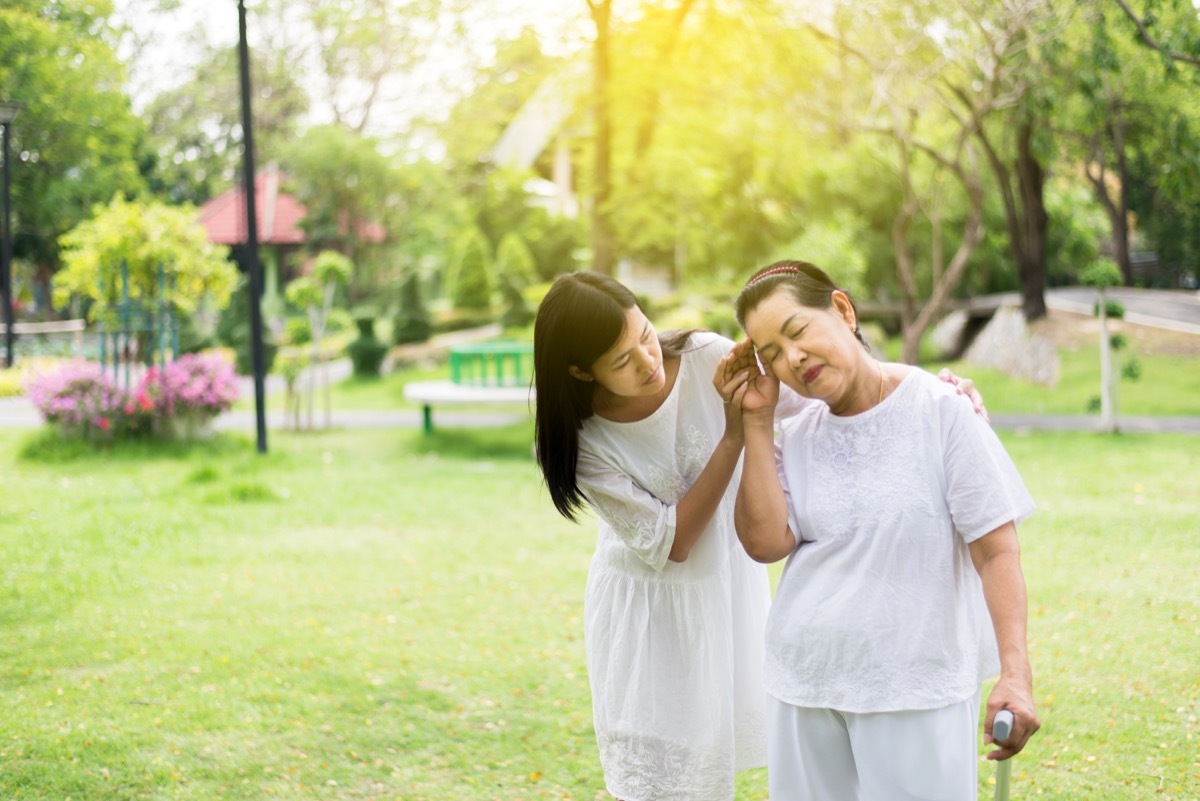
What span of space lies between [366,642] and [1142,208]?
70.0ft

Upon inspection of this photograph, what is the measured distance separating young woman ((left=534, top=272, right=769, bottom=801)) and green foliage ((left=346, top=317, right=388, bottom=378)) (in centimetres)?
1493

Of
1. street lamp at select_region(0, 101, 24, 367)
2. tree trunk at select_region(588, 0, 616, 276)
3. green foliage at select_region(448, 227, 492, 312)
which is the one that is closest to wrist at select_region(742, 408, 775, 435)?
street lamp at select_region(0, 101, 24, 367)

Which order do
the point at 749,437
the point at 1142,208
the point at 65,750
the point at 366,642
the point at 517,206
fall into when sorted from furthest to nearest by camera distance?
the point at 517,206
the point at 1142,208
the point at 366,642
the point at 65,750
the point at 749,437

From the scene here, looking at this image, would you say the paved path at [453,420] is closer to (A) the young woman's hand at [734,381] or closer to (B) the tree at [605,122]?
(B) the tree at [605,122]

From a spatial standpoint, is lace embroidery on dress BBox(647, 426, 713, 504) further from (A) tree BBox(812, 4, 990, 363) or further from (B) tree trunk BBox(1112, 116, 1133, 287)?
(B) tree trunk BBox(1112, 116, 1133, 287)

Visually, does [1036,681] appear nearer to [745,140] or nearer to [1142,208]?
[745,140]

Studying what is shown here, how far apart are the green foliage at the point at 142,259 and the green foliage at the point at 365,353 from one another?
5165 millimetres

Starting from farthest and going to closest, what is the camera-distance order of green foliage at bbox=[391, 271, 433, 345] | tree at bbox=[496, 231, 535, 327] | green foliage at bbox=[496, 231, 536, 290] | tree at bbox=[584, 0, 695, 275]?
1. green foliage at bbox=[496, 231, 536, 290]
2. tree at bbox=[496, 231, 535, 327]
3. green foliage at bbox=[391, 271, 433, 345]
4. tree at bbox=[584, 0, 695, 275]

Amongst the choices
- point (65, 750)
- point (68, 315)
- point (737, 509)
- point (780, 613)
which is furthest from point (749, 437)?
point (68, 315)

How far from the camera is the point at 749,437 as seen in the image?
214 cm

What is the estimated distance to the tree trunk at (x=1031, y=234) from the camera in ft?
51.7

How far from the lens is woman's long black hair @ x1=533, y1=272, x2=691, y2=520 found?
2.25 m

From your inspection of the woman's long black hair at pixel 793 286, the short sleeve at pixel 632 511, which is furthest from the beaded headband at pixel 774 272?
the short sleeve at pixel 632 511

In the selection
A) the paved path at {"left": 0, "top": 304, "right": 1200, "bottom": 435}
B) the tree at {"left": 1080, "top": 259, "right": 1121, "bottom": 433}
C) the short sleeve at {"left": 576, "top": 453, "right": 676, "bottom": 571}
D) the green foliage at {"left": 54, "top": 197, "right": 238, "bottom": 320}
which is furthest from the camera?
the paved path at {"left": 0, "top": 304, "right": 1200, "bottom": 435}
